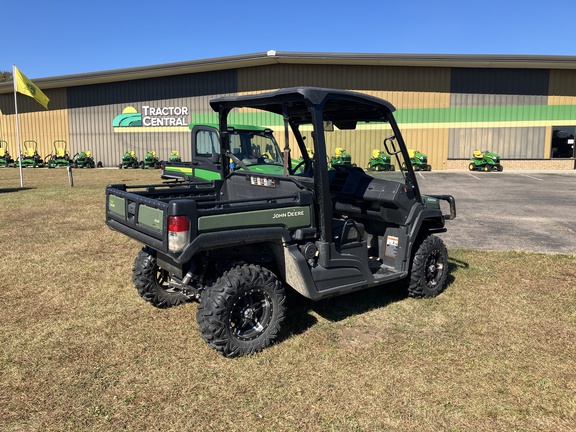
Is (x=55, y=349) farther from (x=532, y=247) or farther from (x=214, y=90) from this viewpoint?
(x=214, y=90)

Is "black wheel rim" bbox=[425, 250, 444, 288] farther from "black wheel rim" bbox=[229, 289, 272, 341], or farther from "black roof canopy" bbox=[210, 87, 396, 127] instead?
"black wheel rim" bbox=[229, 289, 272, 341]

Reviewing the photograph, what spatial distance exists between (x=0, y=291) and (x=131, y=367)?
257cm

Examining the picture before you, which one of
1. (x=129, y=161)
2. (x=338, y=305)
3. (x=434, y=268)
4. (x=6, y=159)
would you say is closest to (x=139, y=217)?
(x=338, y=305)

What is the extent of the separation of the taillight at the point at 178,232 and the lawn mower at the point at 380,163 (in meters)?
1.82

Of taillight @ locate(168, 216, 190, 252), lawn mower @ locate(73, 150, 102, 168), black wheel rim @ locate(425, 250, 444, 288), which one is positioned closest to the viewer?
taillight @ locate(168, 216, 190, 252)

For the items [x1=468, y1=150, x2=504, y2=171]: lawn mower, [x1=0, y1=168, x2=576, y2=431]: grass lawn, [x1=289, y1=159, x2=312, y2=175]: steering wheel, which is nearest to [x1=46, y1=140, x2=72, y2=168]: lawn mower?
[x1=468, y1=150, x2=504, y2=171]: lawn mower

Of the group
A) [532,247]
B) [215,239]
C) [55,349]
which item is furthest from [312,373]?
[532,247]

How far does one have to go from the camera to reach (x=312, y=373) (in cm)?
341

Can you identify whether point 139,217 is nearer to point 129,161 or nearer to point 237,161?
point 237,161

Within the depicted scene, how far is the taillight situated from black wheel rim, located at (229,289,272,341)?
69 centimetres

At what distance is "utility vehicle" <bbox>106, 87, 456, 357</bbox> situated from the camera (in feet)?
11.6

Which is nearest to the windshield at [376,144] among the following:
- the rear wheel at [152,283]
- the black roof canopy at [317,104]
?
the black roof canopy at [317,104]

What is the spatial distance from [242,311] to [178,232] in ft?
2.96

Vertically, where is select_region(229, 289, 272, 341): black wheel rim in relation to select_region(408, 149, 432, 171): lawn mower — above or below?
below
